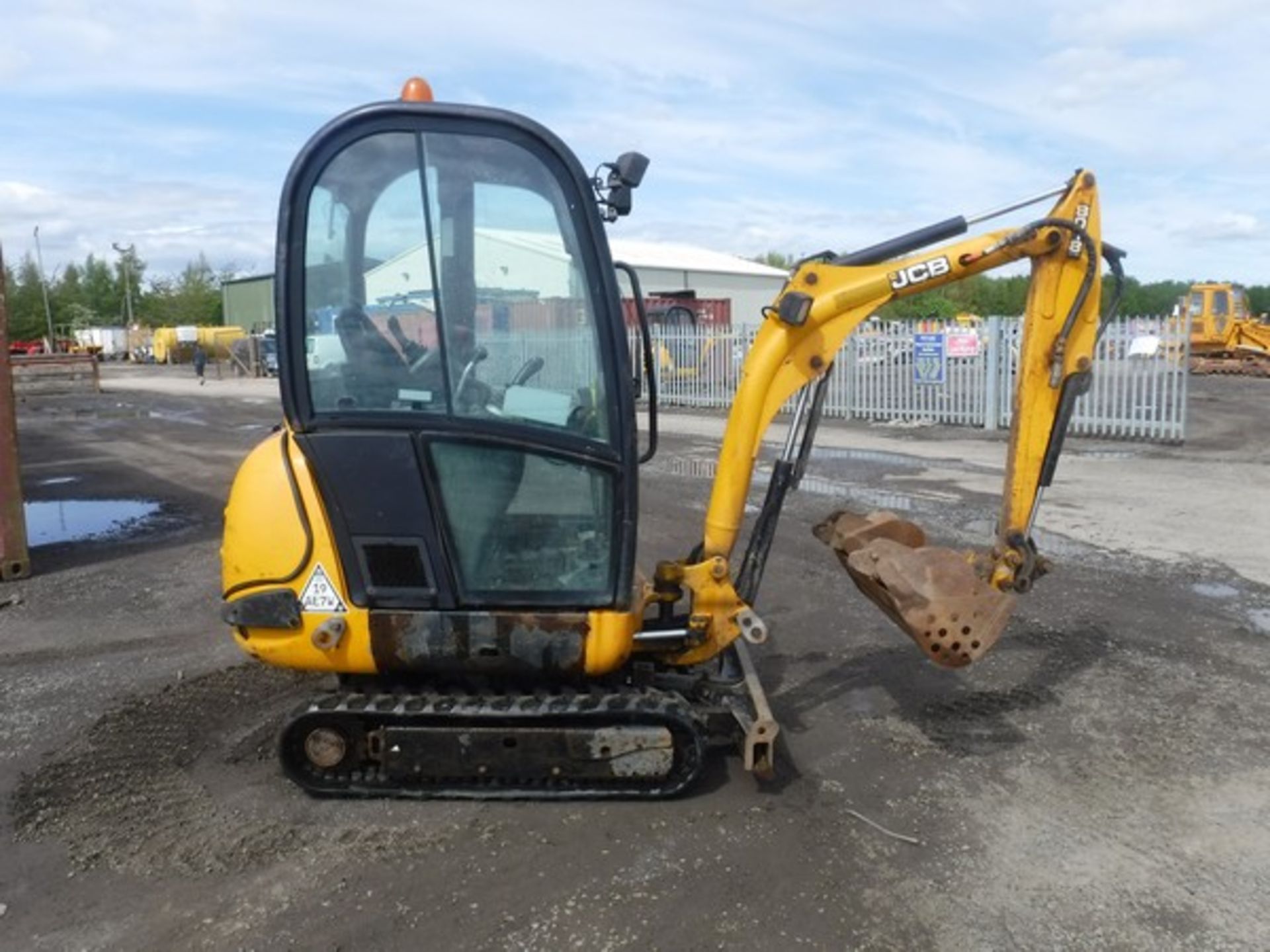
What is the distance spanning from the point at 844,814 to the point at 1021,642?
98.0 inches

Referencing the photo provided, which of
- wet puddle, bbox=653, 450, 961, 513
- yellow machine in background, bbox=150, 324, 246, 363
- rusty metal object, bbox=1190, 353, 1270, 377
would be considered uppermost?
yellow machine in background, bbox=150, 324, 246, 363

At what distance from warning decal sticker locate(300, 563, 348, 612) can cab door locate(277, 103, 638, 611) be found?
62mm

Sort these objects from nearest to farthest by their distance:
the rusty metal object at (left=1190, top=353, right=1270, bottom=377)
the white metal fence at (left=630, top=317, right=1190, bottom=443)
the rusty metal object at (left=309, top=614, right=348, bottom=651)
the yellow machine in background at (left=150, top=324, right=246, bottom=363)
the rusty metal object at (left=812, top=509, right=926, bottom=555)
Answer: the rusty metal object at (left=309, top=614, right=348, bottom=651) → the rusty metal object at (left=812, top=509, right=926, bottom=555) → the white metal fence at (left=630, top=317, right=1190, bottom=443) → the rusty metal object at (left=1190, top=353, right=1270, bottom=377) → the yellow machine in background at (left=150, top=324, right=246, bottom=363)

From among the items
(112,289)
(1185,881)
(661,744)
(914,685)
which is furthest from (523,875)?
(112,289)

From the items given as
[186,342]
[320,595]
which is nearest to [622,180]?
[320,595]

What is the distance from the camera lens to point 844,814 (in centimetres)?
393

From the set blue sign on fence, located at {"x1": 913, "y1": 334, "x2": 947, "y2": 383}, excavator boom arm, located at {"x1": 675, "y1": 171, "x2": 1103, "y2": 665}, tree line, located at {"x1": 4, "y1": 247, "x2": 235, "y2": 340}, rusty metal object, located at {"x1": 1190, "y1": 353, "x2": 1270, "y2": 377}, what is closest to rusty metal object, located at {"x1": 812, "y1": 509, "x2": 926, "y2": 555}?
excavator boom arm, located at {"x1": 675, "y1": 171, "x2": 1103, "y2": 665}

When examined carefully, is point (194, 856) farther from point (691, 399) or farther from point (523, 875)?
point (691, 399)

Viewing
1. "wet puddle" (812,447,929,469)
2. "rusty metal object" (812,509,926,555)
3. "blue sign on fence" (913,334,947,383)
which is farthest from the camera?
"blue sign on fence" (913,334,947,383)

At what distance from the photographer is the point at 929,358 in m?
18.2

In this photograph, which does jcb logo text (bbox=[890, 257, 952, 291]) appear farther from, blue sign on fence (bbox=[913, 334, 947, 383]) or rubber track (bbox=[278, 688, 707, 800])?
blue sign on fence (bbox=[913, 334, 947, 383])

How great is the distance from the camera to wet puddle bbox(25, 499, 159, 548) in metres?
9.38

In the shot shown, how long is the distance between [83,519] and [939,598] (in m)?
9.05

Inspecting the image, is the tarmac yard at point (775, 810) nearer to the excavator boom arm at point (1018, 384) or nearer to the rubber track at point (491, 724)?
the rubber track at point (491, 724)
